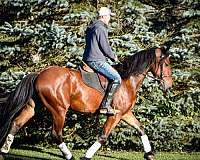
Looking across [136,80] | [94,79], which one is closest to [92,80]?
[94,79]

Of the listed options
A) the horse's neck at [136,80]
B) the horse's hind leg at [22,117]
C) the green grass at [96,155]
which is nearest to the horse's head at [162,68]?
the horse's neck at [136,80]

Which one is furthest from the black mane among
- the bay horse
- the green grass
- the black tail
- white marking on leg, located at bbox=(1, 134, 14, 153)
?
white marking on leg, located at bbox=(1, 134, 14, 153)

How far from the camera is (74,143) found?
13.5 m

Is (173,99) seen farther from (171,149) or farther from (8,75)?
(8,75)

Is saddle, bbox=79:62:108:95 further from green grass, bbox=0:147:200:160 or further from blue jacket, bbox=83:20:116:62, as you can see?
green grass, bbox=0:147:200:160

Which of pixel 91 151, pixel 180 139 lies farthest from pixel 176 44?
pixel 91 151

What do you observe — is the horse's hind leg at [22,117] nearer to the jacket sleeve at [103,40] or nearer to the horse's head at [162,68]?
the jacket sleeve at [103,40]

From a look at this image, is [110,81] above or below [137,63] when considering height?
below

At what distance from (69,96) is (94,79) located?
664 mm

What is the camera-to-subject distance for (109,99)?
9906 millimetres

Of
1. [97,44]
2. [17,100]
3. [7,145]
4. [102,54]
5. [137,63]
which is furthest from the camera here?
[137,63]

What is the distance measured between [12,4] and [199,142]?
269 inches

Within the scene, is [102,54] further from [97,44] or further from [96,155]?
[96,155]

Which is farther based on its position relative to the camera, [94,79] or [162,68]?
[162,68]
